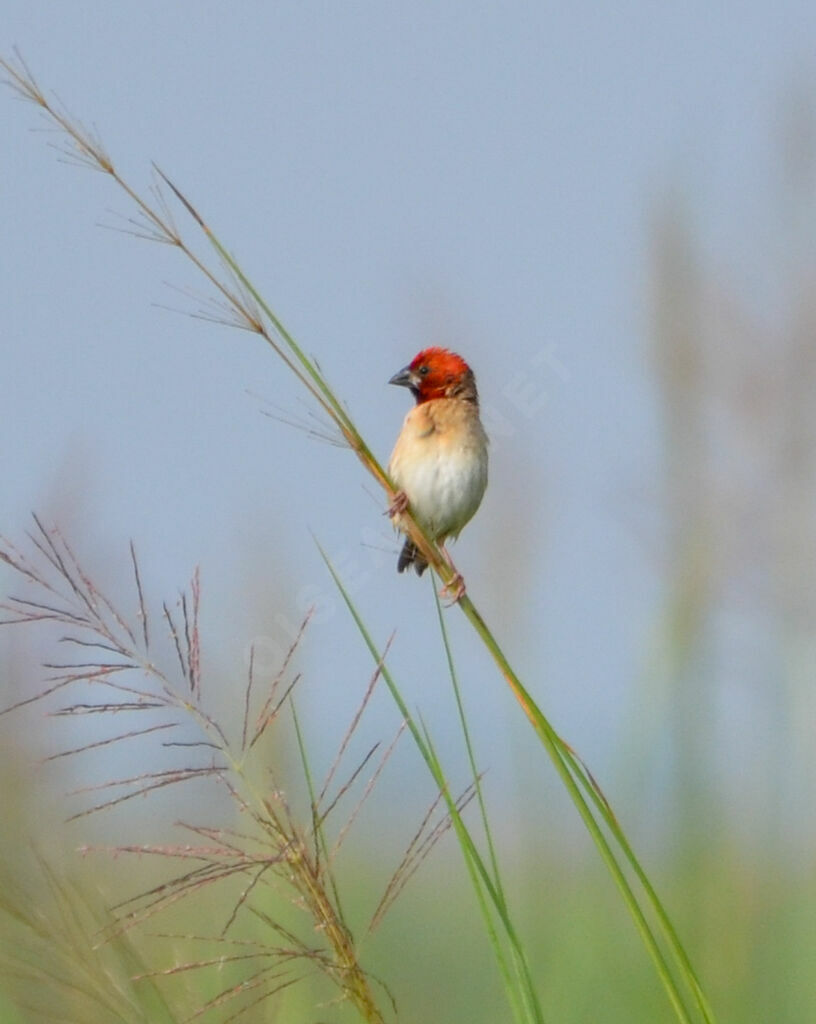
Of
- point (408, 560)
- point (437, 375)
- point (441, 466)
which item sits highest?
point (437, 375)

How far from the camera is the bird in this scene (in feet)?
14.3

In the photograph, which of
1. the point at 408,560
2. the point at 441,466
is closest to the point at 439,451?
the point at 441,466

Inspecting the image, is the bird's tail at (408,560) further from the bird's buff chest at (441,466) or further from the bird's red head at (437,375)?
the bird's red head at (437,375)

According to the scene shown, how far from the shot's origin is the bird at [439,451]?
171 inches

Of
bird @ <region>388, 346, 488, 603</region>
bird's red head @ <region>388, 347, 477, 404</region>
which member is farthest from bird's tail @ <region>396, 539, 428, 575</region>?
bird's red head @ <region>388, 347, 477, 404</region>

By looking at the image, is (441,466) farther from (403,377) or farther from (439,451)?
(403,377)

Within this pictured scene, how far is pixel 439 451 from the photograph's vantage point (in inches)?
172

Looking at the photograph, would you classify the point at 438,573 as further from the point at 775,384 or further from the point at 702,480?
the point at 775,384

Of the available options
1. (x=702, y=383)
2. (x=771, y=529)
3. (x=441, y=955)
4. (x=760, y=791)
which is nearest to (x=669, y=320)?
(x=702, y=383)

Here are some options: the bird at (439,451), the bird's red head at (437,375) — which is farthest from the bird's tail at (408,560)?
the bird's red head at (437,375)

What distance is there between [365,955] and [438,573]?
2.40 metres

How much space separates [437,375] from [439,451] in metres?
0.33

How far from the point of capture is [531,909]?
11.2 feet

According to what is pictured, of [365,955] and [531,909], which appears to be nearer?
[531,909]
